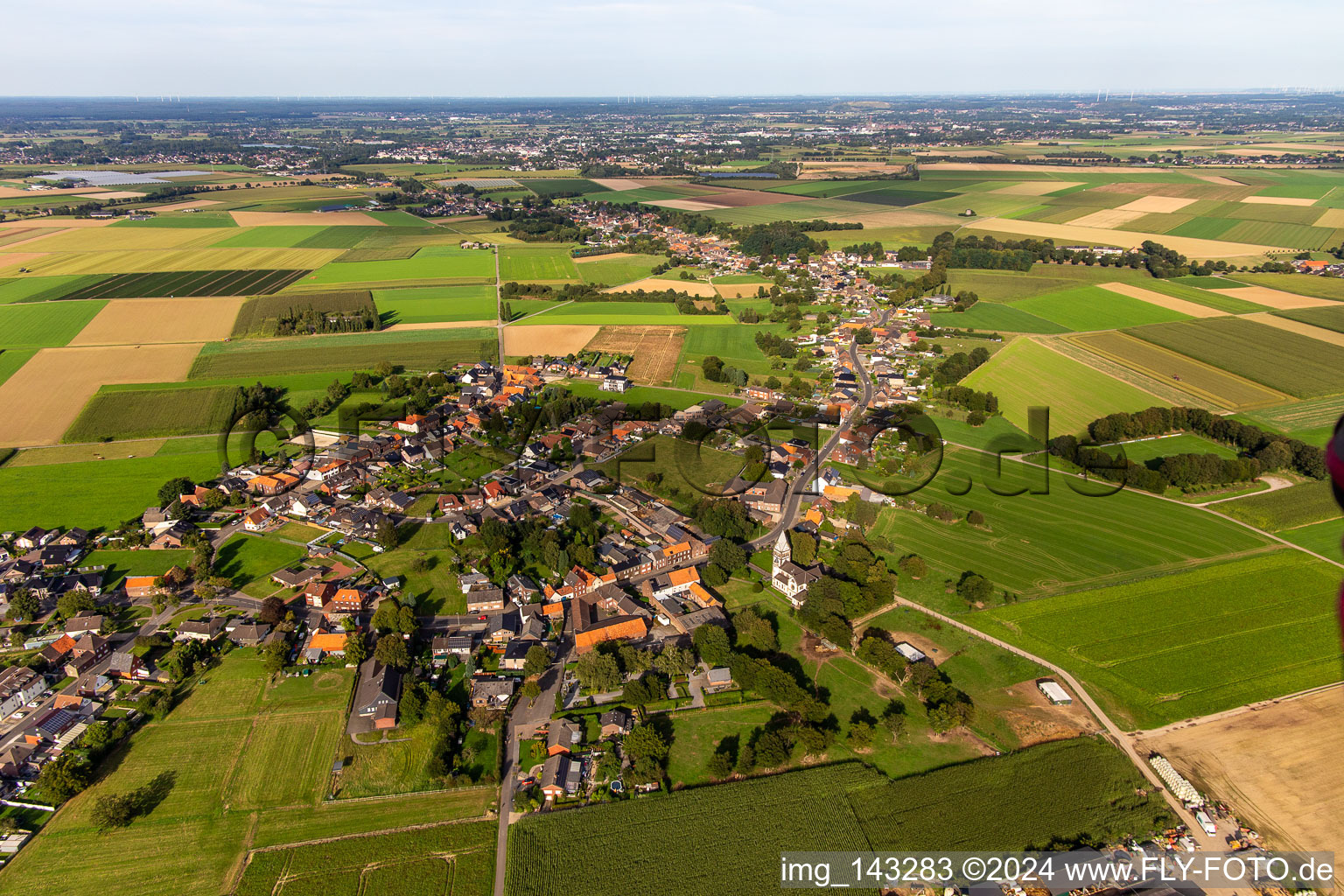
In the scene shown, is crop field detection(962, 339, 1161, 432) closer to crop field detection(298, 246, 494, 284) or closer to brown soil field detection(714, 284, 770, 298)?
brown soil field detection(714, 284, 770, 298)

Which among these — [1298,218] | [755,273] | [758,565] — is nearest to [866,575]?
[758,565]

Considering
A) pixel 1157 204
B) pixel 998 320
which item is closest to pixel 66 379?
pixel 998 320

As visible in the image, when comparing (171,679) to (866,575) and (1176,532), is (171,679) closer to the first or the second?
(866,575)

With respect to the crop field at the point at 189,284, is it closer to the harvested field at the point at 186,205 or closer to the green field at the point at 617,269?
the green field at the point at 617,269

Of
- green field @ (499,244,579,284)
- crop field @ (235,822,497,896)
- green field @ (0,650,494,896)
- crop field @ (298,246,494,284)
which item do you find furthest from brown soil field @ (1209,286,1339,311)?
green field @ (0,650,494,896)

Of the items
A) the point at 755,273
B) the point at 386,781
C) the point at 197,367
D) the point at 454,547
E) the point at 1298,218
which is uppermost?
the point at 1298,218

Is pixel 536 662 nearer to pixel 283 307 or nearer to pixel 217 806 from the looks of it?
pixel 217 806
